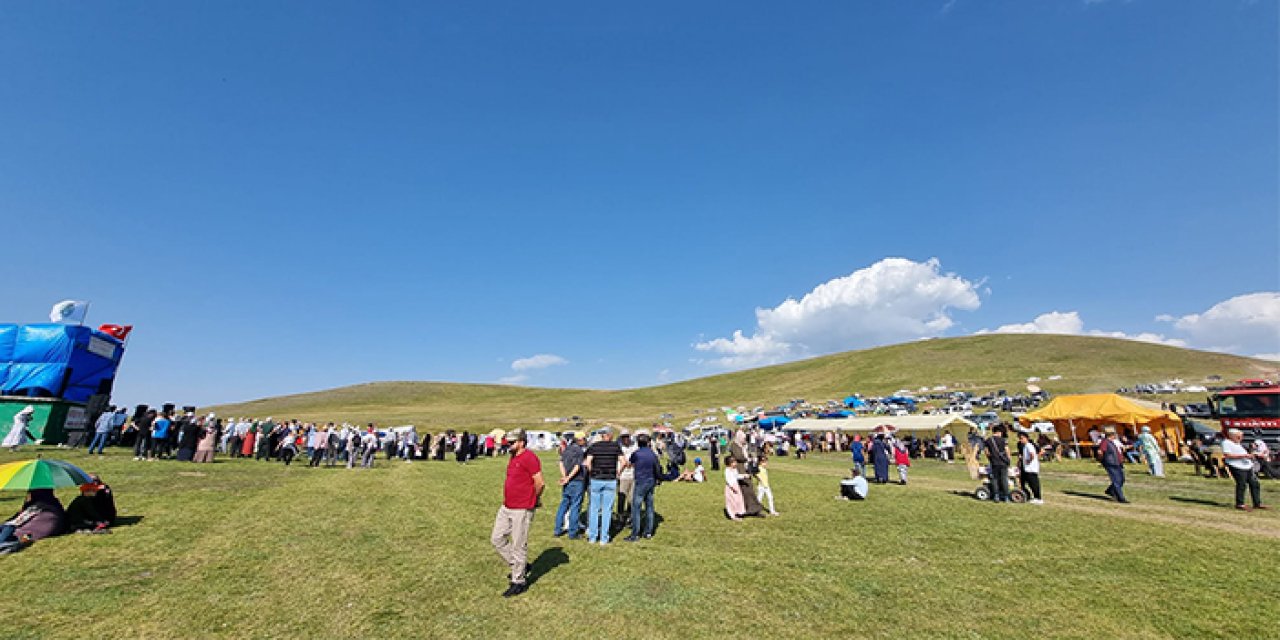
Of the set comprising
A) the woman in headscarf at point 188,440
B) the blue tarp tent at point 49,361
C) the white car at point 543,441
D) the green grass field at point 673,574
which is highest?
the blue tarp tent at point 49,361

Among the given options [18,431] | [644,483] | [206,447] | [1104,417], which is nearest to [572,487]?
[644,483]

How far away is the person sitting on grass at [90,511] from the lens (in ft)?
31.6

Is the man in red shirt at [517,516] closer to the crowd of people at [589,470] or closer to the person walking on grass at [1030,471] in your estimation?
the crowd of people at [589,470]

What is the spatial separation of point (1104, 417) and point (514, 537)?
3310 cm

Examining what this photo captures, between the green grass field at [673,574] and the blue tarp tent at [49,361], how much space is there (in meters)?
22.5

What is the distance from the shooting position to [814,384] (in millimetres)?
95438

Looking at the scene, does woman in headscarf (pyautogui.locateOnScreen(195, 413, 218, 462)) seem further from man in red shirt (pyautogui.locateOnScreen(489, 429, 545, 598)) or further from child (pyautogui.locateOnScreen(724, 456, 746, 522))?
child (pyautogui.locateOnScreen(724, 456, 746, 522))

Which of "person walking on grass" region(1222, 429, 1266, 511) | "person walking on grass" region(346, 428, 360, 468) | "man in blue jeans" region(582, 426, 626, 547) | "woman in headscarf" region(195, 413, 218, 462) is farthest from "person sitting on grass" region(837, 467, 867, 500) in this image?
"woman in headscarf" region(195, 413, 218, 462)

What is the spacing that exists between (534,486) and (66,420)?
34979 mm

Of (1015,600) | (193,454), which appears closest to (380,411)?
(193,454)

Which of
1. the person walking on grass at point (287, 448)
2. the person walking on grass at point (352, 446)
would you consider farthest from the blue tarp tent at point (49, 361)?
the person walking on grass at point (352, 446)

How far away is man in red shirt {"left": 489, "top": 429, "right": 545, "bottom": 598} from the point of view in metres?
6.86

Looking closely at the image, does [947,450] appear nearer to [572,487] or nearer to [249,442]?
[572,487]

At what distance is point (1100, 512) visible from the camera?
12.3 meters
